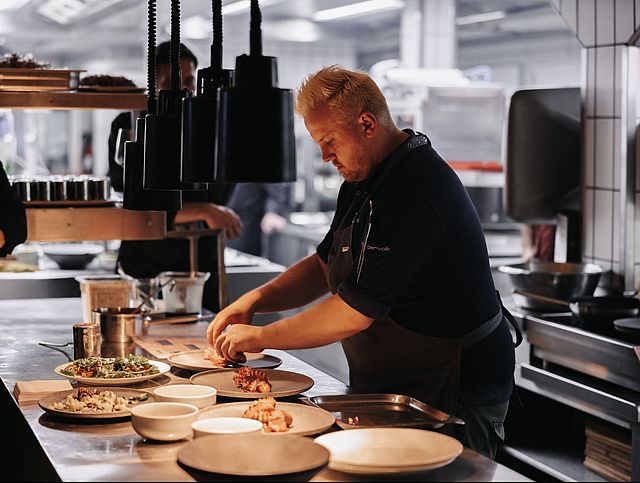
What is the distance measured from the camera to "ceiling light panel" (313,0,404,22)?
29.9ft

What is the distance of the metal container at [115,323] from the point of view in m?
3.30

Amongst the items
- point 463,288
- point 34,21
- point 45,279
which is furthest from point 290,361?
point 34,21

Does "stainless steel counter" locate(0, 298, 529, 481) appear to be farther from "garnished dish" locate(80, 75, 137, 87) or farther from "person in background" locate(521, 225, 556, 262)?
"person in background" locate(521, 225, 556, 262)

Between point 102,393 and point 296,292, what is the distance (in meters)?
0.98

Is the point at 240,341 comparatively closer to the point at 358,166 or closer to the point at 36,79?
the point at 358,166

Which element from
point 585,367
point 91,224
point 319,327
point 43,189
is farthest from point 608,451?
point 43,189

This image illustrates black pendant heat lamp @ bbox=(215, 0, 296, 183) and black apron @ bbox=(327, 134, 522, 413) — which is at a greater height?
black pendant heat lamp @ bbox=(215, 0, 296, 183)

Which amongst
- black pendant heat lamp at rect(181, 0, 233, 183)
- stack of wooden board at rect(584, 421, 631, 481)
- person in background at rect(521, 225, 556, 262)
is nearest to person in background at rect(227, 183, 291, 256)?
person in background at rect(521, 225, 556, 262)

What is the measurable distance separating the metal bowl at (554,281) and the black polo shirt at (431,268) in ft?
5.12

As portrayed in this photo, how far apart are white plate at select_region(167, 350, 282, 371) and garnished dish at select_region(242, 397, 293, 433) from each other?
60 centimetres

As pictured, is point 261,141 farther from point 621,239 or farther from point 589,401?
point 621,239

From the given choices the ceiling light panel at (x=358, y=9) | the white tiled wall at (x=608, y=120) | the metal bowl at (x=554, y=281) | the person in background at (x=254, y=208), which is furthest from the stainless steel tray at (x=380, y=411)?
the ceiling light panel at (x=358, y=9)

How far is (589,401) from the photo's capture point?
371cm

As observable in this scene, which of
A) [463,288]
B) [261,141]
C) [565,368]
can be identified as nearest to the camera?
[261,141]
